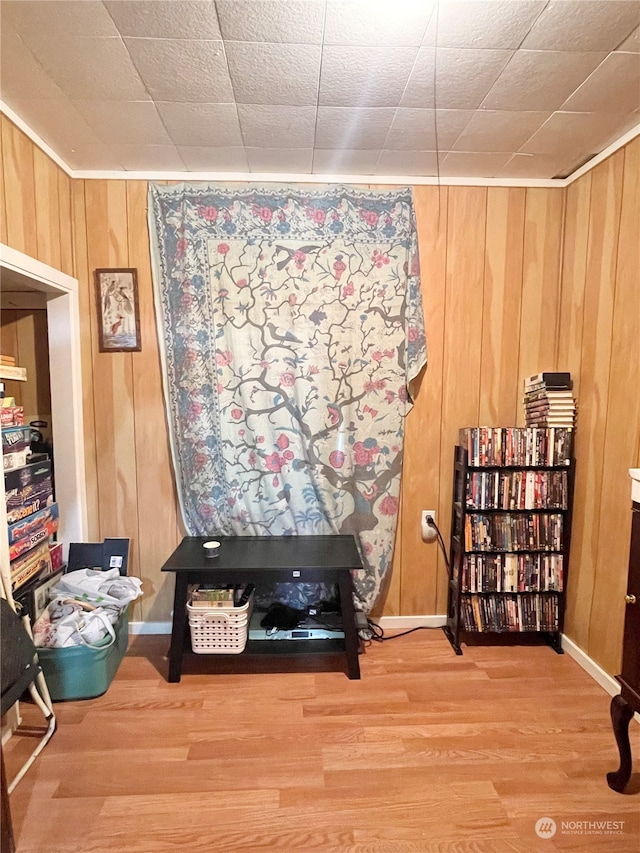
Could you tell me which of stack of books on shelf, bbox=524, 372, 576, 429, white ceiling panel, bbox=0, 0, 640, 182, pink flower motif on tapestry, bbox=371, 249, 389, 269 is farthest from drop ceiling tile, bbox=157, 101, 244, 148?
stack of books on shelf, bbox=524, 372, 576, 429

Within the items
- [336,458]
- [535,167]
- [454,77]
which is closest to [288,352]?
[336,458]

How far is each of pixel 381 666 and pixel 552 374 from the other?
1.61 metres

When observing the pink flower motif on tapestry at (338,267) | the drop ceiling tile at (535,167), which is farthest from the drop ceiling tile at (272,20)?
the drop ceiling tile at (535,167)

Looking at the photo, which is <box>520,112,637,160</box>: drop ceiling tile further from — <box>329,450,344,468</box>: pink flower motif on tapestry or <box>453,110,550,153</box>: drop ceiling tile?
<box>329,450,344,468</box>: pink flower motif on tapestry

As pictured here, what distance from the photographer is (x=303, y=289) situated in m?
2.09

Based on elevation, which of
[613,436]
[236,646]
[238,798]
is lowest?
[238,798]

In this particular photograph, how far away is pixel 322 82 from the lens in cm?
149

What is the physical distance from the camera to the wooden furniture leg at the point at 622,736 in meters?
1.32

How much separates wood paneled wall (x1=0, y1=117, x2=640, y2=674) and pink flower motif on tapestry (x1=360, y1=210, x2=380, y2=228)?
243 mm

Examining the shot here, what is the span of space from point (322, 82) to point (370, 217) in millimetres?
666

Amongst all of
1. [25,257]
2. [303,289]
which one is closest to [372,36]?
[303,289]

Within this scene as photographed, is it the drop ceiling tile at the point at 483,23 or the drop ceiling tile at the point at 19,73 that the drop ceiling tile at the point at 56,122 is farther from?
the drop ceiling tile at the point at 483,23

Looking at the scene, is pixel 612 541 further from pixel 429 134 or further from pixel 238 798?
pixel 429 134

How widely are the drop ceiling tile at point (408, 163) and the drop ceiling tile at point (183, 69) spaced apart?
752 millimetres
